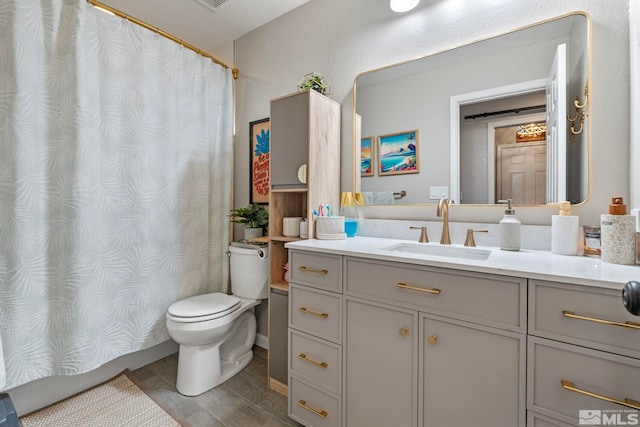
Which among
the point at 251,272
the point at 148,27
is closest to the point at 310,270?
the point at 251,272

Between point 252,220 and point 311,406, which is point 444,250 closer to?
point 311,406

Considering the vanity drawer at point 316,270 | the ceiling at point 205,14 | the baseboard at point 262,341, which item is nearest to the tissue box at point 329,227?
the vanity drawer at point 316,270

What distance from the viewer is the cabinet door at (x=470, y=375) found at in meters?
0.88

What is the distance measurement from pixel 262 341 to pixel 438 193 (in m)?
1.68

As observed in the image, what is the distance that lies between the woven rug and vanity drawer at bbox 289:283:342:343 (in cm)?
82

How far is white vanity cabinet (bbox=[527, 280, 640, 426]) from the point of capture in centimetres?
75

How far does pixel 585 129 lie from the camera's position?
120 cm

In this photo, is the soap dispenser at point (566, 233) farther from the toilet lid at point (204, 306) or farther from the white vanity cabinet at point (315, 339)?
the toilet lid at point (204, 306)

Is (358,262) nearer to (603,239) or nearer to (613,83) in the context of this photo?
(603,239)

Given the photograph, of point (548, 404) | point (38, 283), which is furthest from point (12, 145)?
point (548, 404)

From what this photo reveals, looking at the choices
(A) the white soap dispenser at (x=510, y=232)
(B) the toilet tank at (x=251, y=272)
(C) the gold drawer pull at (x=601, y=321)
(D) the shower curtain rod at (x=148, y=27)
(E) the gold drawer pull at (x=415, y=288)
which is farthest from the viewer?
(B) the toilet tank at (x=251, y=272)

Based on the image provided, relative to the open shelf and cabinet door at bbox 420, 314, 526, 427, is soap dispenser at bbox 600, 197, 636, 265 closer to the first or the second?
cabinet door at bbox 420, 314, 526, 427

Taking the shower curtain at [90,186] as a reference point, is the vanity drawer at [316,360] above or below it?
below

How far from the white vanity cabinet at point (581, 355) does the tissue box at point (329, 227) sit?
3.00 ft
